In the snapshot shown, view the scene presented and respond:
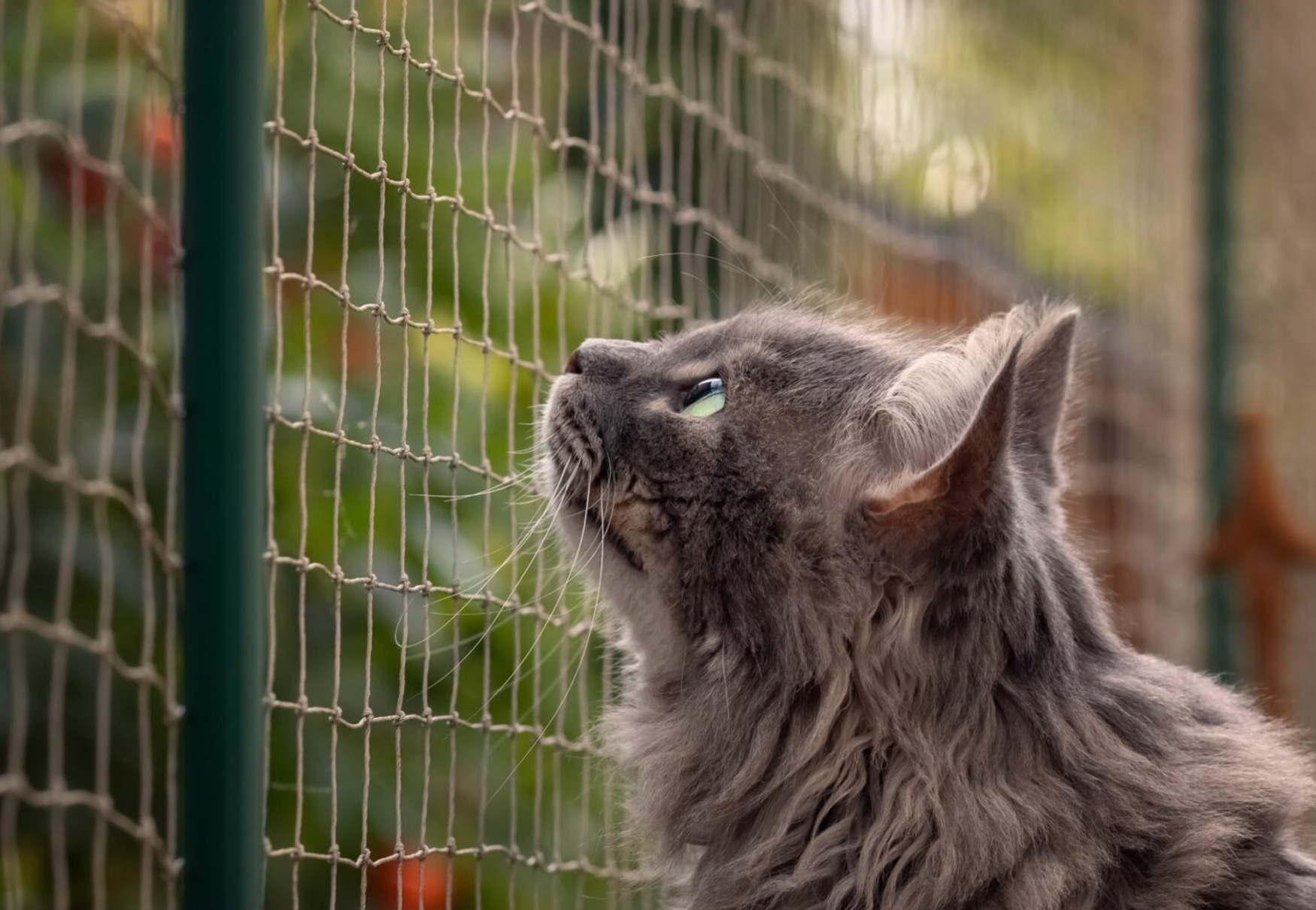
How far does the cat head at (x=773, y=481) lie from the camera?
1895mm

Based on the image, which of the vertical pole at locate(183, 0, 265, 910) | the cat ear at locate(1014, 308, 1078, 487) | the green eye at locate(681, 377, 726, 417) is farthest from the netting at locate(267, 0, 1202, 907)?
the cat ear at locate(1014, 308, 1078, 487)

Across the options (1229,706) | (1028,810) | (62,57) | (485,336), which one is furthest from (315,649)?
(1229,706)

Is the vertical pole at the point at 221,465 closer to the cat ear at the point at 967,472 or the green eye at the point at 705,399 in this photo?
the green eye at the point at 705,399

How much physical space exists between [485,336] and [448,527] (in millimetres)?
453

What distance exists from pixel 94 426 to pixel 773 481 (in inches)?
42.8

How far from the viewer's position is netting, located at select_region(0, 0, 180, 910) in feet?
6.50

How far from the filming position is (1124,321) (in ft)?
17.0

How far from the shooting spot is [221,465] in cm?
178

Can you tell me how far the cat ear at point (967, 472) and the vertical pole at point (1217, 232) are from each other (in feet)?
12.0

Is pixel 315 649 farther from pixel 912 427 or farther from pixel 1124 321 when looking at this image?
pixel 1124 321

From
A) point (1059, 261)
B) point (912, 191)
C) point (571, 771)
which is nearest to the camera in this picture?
point (571, 771)

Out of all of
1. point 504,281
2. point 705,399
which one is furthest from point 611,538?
point 504,281

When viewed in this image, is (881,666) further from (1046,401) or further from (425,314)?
(425,314)

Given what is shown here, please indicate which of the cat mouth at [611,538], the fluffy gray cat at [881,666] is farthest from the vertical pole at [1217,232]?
the cat mouth at [611,538]
